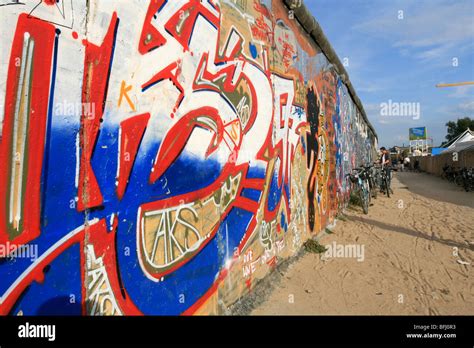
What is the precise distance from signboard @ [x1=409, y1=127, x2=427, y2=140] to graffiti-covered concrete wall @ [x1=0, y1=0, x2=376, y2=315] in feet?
211

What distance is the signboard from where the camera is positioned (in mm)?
59312

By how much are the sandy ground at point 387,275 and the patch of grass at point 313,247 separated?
0.18 meters

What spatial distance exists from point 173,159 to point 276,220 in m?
2.38

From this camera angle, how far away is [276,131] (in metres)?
4.55

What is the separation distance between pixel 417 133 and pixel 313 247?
64.5 metres

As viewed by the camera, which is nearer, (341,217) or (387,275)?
(387,275)

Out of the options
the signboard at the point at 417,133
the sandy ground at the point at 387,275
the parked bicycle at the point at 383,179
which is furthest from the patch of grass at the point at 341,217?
the signboard at the point at 417,133

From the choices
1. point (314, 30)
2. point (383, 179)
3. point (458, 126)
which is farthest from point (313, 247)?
point (458, 126)

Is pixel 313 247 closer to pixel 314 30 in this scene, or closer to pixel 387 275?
pixel 387 275

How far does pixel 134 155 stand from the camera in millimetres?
2174

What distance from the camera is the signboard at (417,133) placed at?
195ft

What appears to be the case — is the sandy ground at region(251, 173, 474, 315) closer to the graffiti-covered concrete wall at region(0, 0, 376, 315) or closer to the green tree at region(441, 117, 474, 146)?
the graffiti-covered concrete wall at region(0, 0, 376, 315)
